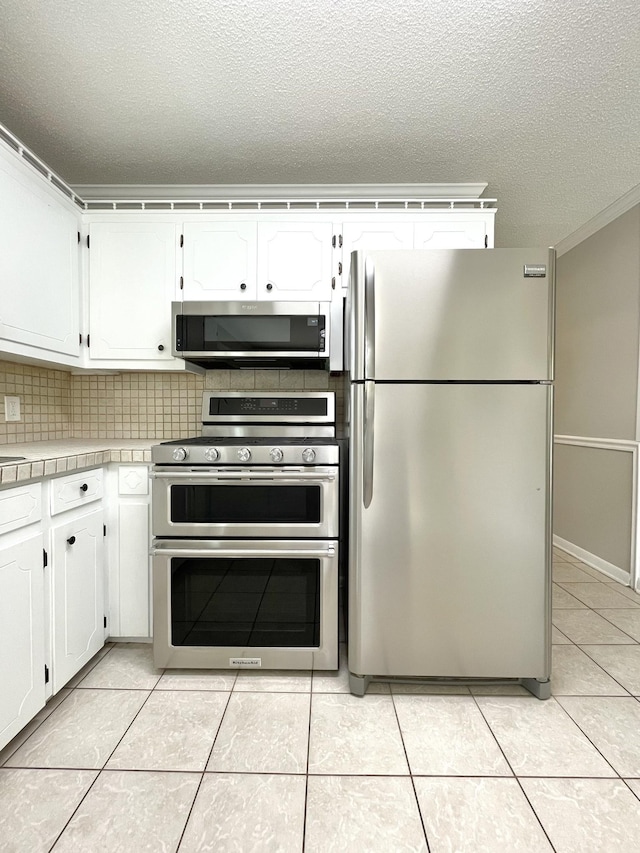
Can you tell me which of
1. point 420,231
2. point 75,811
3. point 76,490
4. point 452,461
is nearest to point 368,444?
point 452,461

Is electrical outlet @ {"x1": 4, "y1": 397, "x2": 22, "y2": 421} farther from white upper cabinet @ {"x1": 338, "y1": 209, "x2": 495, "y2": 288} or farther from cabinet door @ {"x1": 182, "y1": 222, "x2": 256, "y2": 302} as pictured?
white upper cabinet @ {"x1": 338, "y1": 209, "x2": 495, "y2": 288}

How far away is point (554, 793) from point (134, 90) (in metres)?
2.75

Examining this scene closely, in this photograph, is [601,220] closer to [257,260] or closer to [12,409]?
[257,260]

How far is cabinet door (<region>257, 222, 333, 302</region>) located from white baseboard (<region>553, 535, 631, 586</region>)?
2575 mm

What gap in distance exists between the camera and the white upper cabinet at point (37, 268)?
178cm

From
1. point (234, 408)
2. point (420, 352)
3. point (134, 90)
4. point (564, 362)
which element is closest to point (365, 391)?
point (420, 352)

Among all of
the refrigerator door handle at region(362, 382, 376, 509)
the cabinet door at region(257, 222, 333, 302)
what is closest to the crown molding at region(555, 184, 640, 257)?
the cabinet door at region(257, 222, 333, 302)

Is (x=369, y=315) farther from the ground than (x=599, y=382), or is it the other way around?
(x=369, y=315)

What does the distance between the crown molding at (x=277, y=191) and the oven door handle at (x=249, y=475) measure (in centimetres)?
147

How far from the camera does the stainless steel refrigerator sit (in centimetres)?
171

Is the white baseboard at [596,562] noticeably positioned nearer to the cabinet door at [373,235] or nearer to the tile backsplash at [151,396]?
the tile backsplash at [151,396]

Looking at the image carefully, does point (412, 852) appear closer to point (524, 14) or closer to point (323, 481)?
point (323, 481)

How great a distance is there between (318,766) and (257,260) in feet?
7.04

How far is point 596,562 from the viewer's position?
3.26 meters
